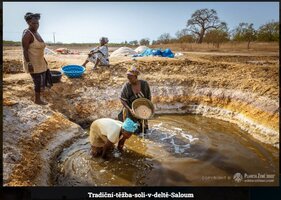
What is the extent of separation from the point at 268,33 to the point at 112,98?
57.7ft

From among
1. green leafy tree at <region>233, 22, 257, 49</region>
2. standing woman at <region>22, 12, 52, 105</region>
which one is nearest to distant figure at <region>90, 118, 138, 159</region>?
standing woman at <region>22, 12, 52, 105</region>

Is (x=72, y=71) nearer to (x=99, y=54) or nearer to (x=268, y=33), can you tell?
(x=99, y=54)

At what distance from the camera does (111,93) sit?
758cm

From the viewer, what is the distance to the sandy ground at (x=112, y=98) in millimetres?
4484

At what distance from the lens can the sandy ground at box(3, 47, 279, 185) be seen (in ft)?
14.7

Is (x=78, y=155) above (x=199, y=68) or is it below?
below

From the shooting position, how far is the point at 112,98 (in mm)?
7434

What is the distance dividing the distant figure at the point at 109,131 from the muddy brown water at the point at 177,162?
433mm

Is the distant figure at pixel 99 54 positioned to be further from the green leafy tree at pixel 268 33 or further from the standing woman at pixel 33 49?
the green leafy tree at pixel 268 33

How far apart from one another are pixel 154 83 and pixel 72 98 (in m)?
2.66

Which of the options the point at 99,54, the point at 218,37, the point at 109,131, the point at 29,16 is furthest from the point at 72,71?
the point at 218,37

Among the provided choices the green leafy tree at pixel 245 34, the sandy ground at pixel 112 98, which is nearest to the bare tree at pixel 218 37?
the green leafy tree at pixel 245 34
